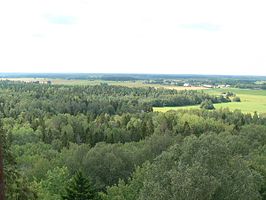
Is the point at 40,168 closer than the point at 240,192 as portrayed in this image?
No

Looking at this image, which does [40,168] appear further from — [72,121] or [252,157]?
[72,121]

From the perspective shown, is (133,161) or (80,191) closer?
(80,191)

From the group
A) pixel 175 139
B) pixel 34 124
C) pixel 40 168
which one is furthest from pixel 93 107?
pixel 40 168

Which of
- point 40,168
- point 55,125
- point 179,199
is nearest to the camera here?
point 179,199

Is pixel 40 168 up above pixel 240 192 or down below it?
below

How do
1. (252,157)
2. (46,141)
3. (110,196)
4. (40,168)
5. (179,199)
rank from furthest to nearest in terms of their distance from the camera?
1. (46,141)
2. (252,157)
3. (40,168)
4. (110,196)
5. (179,199)

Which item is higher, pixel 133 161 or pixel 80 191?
pixel 80 191

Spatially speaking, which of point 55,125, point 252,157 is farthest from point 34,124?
point 252,157

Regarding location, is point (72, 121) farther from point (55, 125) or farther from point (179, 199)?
point (179, 199)

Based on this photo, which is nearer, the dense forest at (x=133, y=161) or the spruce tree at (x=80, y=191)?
the dense forest at (x=133, y=161)

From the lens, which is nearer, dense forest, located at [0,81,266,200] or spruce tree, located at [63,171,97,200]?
dense forest, located at [0,81,266,200]
